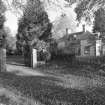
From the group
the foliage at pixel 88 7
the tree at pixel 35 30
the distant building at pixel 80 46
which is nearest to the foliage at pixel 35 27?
the tree at pixel 35 30

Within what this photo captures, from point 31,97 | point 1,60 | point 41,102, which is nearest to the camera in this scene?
point 41,102

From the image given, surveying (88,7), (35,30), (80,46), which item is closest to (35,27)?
(35,30)

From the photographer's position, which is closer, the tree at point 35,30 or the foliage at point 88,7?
the foliage at point 88,7

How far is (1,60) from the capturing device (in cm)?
1163

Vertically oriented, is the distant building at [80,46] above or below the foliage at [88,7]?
below

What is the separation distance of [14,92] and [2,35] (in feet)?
84.5

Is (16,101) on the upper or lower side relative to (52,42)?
lower

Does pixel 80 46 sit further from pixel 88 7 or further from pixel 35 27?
pixel 88 7

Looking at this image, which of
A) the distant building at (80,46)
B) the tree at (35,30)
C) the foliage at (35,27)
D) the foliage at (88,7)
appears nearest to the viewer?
the foliage at (88,7)

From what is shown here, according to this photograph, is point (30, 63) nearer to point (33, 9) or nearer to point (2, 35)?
point (33, 9)

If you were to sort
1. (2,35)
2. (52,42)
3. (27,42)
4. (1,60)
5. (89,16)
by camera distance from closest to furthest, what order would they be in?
1. (1,60)
2. (89,16)
3. (27,42)
4. (52,42)
5. (2,35)

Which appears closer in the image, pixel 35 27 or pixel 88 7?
pixel 88 7

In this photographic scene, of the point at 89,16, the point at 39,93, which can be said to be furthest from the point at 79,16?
the point at 39,93

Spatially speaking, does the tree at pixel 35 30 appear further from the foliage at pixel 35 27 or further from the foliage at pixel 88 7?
the foliage at pixel 88 7
